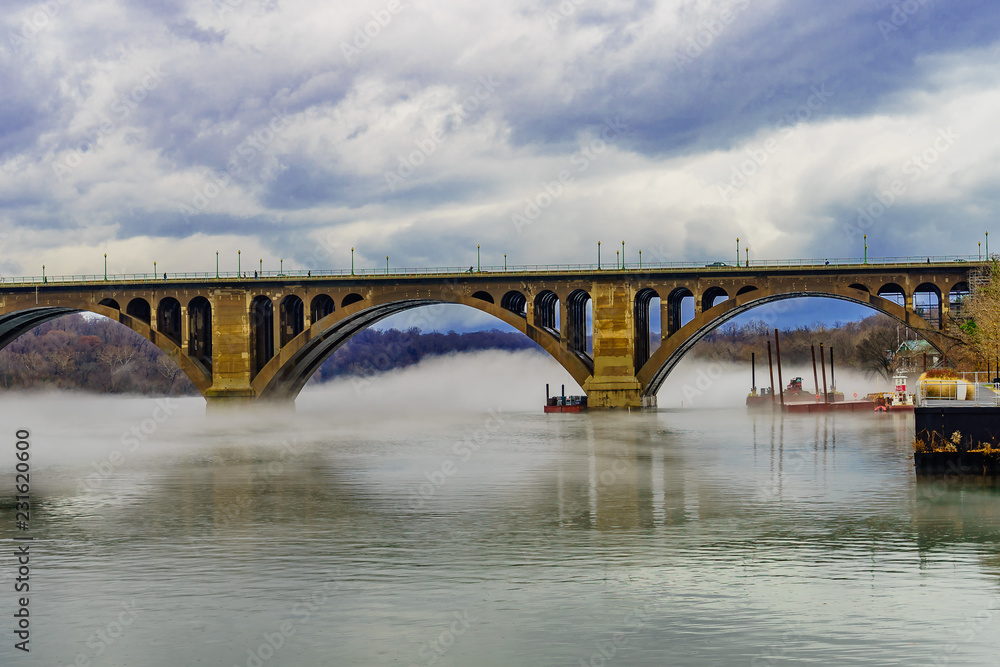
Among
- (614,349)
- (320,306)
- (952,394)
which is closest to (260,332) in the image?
(320,306)

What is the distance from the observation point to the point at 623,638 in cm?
1848

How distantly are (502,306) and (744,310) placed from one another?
23122 millimetres

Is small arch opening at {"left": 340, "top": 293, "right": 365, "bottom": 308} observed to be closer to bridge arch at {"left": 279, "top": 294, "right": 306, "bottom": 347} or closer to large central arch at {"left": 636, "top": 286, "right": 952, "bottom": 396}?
bridge arch at {"left": 279, "top": 294, "right": 306, "bottom": 347}

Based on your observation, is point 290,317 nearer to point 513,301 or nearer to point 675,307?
point 513,301

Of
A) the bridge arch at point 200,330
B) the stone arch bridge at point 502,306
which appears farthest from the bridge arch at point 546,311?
the bridge arch at point 200,330

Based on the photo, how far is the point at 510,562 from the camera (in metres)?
24.8

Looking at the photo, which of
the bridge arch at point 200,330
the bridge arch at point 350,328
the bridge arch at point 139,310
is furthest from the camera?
the bridge arch at point 139,310

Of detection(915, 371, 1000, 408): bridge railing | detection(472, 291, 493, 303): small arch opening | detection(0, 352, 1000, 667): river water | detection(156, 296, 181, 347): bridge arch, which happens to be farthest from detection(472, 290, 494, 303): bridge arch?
detection(915, 371, 1000, 408): bridge railing

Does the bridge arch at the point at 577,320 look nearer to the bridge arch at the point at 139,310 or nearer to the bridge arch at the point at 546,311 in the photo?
the bridge arch at the point at 546,311

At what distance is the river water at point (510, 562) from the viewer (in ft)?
59.5

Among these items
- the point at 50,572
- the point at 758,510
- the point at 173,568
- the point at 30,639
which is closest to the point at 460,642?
the point at 30,639

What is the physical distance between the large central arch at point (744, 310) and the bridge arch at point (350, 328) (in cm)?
652

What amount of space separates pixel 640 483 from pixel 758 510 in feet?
28.9

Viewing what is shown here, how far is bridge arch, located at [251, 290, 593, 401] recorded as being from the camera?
99.5 metres
